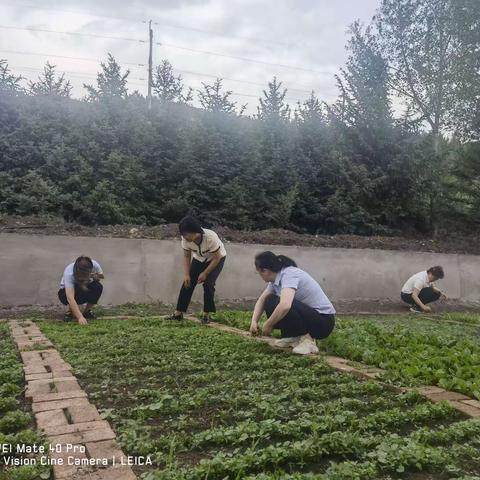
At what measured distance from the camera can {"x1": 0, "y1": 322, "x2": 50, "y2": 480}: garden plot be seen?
2.15 metres

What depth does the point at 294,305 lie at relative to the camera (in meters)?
4.89

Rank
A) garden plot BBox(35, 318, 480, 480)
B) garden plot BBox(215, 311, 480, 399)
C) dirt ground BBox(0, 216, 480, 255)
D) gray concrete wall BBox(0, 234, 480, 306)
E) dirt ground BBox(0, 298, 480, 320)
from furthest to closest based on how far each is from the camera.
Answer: dirt ground BBox(0, 216, 480, 255)
gray concrete wall BBox(0, 234, 480, 306)
dirt ground BBox(0, 298, 480, 320)
garden plot BBox(215, 311, 480, 399)
garden plot BBox(35, 318, 480, 480)

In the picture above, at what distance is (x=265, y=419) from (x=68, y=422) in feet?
3.38

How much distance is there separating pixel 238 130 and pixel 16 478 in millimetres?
10622

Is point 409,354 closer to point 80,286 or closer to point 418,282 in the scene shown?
point 80,286

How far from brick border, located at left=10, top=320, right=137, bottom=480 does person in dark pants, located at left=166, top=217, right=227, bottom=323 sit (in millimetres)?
2441

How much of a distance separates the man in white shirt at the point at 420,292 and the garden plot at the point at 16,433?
797cm

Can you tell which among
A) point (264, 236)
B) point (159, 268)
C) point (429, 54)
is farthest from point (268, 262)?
point (429, 54)

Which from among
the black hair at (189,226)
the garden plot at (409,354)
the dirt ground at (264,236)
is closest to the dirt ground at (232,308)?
the dirt ground at (264,236)

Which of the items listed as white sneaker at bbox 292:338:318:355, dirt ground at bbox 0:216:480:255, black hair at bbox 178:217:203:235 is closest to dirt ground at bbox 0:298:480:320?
dirt ground at bbox 0:216:480:255

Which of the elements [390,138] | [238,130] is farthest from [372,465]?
[390,138]

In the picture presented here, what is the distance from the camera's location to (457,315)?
941cm

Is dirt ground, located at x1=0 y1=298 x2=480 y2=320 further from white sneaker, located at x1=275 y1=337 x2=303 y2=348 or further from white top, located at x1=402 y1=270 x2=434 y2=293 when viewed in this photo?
white sneaker, located at x1=275 y1=337 x2=303 y2=348

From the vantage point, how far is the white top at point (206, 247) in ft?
21.6
